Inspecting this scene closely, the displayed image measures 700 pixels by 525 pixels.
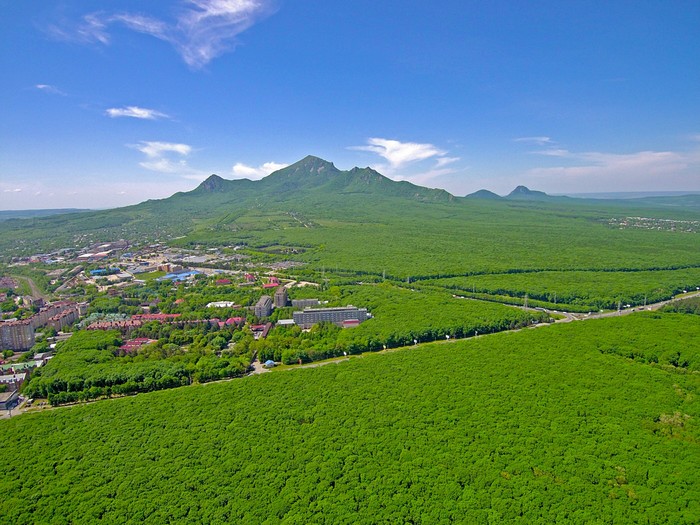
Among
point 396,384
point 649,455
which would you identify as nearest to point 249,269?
point 396,384

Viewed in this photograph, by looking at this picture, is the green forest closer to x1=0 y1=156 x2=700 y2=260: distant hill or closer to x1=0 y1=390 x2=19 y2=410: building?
x1=0 y1=390 x2=19 y2=410: building

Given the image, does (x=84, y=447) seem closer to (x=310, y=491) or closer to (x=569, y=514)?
(x=310, y=491)

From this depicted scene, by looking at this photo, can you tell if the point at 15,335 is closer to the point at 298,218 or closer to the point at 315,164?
the point at 298,218

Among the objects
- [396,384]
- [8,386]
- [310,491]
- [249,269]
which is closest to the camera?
[310,491]

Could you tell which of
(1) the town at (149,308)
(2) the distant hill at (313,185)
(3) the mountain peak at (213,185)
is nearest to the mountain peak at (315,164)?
(2) the distant hill at (313,185)

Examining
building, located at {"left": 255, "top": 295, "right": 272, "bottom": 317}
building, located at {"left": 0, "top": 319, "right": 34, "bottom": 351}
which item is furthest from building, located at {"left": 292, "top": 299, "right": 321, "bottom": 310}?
building, located at {"left": 0, "top": 319, "right": 34, "bottom": 351}

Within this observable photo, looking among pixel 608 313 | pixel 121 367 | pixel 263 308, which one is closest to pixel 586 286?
pixel 608 313

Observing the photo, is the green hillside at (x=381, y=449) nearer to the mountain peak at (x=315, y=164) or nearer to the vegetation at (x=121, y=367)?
the vegetation at (x=121, y=367)
